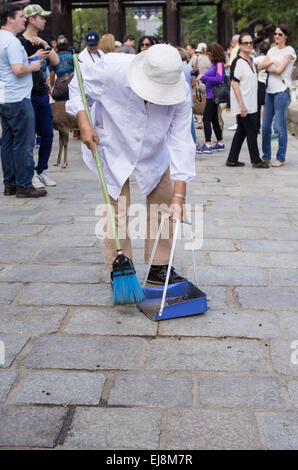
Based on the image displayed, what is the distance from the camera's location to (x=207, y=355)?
10.9 ft

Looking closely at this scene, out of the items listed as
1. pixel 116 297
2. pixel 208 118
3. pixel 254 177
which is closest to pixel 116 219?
A: pixel 116 297

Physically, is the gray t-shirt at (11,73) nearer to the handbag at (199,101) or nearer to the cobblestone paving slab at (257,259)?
the cobblestone paving slab at (257,259)

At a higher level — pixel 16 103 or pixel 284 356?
pixel 16 103

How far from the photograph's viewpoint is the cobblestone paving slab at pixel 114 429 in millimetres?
2494

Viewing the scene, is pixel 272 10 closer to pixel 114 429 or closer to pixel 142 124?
pixel 142 124

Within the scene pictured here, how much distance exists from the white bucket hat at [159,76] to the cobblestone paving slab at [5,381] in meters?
1.57

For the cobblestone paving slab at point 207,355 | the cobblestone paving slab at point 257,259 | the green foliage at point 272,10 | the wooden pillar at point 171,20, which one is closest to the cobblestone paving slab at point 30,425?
the cobblestone paving slab at point 207,355

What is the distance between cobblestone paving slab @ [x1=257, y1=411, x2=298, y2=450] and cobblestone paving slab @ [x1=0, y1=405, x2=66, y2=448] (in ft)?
2.68

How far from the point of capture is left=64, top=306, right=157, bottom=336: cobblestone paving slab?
3617 mm

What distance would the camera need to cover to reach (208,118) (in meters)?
11.0

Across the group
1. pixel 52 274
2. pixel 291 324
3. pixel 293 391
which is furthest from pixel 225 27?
pixel 293 391

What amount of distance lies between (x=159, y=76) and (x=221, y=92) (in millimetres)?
7423

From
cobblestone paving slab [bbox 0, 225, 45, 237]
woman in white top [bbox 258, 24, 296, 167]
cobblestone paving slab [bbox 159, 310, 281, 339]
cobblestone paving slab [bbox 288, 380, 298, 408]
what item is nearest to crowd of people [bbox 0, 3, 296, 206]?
woman in white top [bbox 258, 24, 296, 167]

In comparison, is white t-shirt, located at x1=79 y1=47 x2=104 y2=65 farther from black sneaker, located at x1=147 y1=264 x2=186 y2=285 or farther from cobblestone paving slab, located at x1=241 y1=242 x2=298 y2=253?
cobblestone paving slab, located at x1=241 y1=242 x2=298 y2=253
